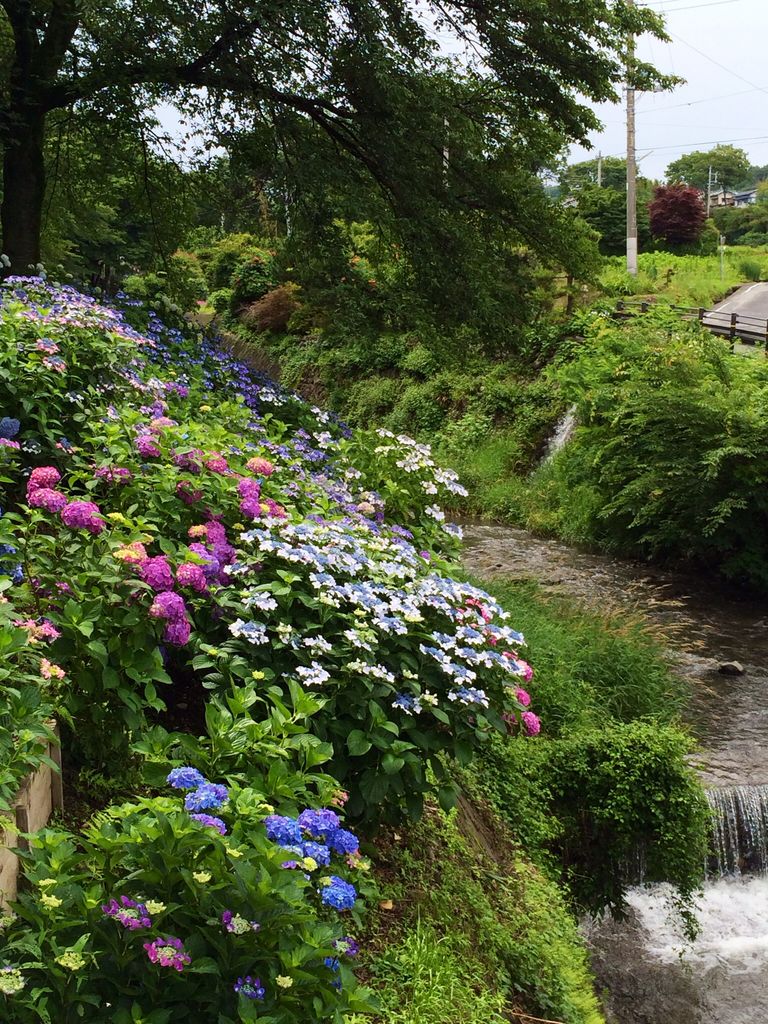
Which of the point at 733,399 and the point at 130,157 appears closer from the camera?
the point at 130,157

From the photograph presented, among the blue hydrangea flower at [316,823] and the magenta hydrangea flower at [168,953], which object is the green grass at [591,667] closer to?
the blue hydrangea flower at [316,823]

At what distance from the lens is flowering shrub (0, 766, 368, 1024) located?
1.96 m

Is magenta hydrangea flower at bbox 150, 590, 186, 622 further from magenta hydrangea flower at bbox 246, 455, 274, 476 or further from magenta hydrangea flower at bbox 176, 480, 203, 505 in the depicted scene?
magenta hydrangea flower at bbox 246, 455, 274, 476

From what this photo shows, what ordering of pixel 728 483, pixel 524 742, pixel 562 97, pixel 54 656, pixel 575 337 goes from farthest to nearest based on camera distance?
pixel 575 337
pixel 728 483
pixel 562 97
pixel 524 742
pixel 54 656

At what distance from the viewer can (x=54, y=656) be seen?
279 cm

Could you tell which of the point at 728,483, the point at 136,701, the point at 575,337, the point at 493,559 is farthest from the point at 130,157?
the point at 575,337

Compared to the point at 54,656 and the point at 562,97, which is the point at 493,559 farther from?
the point at 54,656

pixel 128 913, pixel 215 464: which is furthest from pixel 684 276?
pixel 128 913

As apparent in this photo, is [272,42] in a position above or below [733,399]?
above

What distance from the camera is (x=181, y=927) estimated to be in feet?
6.91

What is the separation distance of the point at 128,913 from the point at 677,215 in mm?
38917

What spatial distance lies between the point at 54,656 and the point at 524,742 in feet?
12.3

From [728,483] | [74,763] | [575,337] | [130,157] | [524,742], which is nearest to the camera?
[74,763]

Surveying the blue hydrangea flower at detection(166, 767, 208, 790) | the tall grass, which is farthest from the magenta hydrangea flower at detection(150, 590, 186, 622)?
the tall grass
